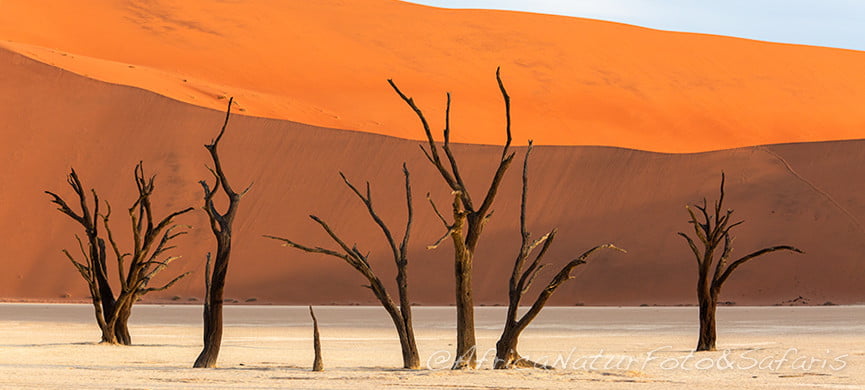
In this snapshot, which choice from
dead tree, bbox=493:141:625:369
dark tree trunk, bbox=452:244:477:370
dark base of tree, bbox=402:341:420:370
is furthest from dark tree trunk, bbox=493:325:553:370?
dark base of tree, bbox=402:341:420:370

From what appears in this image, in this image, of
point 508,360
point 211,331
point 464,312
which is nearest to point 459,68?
point 211,331

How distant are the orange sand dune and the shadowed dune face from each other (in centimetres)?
294

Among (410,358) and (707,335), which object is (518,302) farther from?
(707,335)

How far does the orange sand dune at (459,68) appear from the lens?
209ft

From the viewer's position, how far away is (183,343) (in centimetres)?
2186

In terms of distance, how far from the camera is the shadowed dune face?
49.7 meters

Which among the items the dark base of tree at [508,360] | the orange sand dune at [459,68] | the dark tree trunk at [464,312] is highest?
the orange sand dune at [459,68]

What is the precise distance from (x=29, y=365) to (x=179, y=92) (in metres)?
44.1

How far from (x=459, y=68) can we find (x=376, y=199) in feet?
68.4

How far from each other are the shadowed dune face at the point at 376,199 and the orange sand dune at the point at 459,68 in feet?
9.63

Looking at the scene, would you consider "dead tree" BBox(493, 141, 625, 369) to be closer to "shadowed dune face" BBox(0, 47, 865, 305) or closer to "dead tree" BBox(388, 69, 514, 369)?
"dead tree" BBox(388, 69, 514, 369)

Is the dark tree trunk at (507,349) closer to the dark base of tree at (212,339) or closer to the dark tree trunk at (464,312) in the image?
the dark tree trunk at (464,312)

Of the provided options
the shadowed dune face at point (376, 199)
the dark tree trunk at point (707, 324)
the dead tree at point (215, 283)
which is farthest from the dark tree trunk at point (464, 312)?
the shadowed dune face at point (376, 199)

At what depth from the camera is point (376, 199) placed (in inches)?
2138
